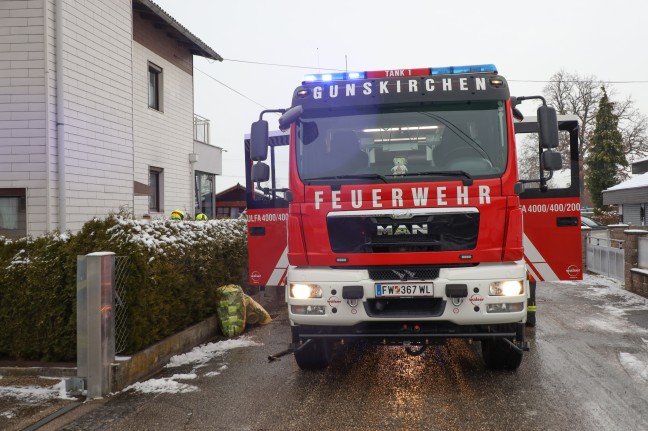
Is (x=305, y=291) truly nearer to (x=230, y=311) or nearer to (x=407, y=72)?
(x=407, y=72)

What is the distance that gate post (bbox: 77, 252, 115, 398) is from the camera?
16.8 feet

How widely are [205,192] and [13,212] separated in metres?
9.54

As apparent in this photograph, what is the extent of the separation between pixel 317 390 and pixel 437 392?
43.8 inches

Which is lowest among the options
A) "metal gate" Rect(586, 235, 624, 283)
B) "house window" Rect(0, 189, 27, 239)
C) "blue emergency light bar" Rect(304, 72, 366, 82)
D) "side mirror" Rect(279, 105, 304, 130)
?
"metal gate" Rect(586, 235, 624, 283)

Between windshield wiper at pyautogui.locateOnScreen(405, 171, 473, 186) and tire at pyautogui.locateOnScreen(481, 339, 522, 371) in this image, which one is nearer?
windshield wiper at pyautogui.locateOnScreen(405, 171, 473, 186)

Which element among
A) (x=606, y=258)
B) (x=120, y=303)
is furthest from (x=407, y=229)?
(x=606, y=258)

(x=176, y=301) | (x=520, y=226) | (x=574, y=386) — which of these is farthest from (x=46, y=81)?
(x=574, y=386)

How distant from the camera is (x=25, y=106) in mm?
9938

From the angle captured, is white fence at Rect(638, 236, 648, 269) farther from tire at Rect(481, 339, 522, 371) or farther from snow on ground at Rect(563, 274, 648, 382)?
tire at Rect(481, 339, 522, 371)

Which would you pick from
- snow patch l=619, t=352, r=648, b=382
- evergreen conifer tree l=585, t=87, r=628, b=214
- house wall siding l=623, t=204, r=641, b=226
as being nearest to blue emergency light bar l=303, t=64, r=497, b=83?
snow patch l=619, t=352, r=648, b=382

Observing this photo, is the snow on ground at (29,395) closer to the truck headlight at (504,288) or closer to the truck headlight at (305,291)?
the truck headlight at (305,291)

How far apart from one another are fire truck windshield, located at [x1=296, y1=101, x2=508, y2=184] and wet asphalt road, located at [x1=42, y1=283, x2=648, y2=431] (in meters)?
1.99

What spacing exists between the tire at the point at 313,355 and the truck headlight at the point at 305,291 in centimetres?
73

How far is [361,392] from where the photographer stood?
5.15m
